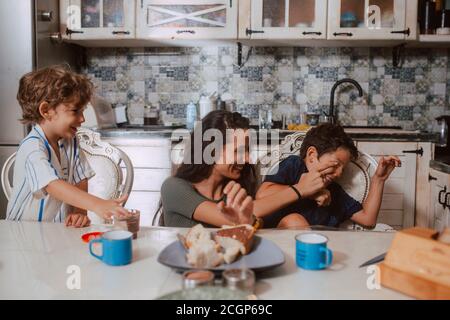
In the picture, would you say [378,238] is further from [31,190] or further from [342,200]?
[31,190]

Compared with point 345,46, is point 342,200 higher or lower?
lower

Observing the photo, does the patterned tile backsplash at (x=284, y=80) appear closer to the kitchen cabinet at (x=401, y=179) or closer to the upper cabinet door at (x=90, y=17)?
the upper cabinet door at (x=90, y=17)

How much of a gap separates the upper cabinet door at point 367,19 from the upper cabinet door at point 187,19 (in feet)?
2.14

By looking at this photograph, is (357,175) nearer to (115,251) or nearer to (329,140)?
(329,140)

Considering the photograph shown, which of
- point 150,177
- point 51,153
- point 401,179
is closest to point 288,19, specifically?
point 401,179

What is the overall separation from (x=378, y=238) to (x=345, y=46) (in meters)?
2.39

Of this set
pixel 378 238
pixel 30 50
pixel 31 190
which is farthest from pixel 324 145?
pixel 30 50

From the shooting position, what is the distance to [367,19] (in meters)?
3.07

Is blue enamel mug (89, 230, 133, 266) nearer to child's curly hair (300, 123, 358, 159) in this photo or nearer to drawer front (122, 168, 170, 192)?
child's curly hair (300, 123, 358, 159)

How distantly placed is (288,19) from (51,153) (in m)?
2.04

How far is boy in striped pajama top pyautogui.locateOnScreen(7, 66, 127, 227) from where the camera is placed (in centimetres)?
141

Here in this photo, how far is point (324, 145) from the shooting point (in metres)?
1.79

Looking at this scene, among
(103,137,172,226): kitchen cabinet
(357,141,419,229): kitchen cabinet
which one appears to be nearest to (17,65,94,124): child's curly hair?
(103,137,172,226): kitchen cabinet

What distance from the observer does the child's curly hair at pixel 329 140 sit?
178 cm
